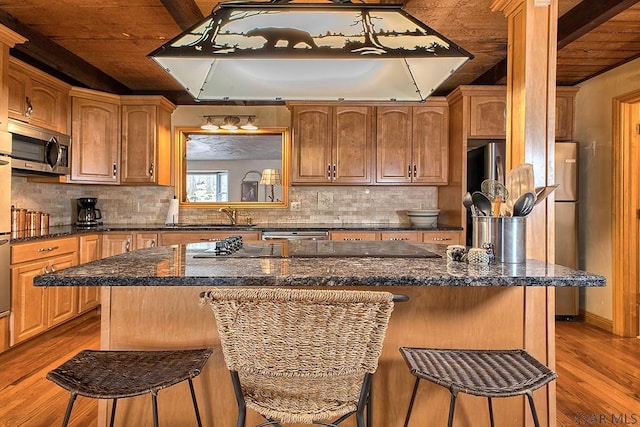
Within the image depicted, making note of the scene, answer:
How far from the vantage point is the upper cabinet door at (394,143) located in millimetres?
4332

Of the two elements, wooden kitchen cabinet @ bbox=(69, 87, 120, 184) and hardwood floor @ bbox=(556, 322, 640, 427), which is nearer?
hardwood floor @ bbox=(556, 322, 640, 427)

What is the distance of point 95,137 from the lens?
13.5ft

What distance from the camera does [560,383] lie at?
8.41 feet

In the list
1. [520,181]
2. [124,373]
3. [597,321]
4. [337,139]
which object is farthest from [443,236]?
[124,373]

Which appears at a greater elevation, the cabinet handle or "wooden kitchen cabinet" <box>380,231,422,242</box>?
the cabinet handle

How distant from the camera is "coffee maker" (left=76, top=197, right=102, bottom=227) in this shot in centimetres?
424

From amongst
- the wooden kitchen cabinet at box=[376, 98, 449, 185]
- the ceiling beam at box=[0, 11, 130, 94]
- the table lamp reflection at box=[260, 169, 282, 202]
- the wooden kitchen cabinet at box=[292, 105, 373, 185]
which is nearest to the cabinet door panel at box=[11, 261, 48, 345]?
the ceiling beam at box=[0, 11, 130, 94]

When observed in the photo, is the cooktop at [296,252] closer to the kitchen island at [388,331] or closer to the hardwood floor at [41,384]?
the kitchen island at [388,331]

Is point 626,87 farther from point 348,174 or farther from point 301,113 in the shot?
point 301,113

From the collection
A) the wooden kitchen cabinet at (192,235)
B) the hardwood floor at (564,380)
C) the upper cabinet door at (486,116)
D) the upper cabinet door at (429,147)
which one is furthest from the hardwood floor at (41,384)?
the upper cabinet door at (486,116)

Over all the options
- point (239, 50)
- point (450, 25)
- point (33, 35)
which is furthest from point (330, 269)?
point (33, 35)

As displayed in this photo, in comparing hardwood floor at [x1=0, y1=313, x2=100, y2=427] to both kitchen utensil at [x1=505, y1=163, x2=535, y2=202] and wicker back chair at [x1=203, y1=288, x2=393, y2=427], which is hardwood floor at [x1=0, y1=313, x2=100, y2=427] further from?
kitchen utensil at [x1=505, y1=163, x2=535, y2=202]

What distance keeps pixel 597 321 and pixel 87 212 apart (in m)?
5.05

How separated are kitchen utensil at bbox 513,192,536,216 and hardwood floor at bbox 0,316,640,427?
4.05 feet
